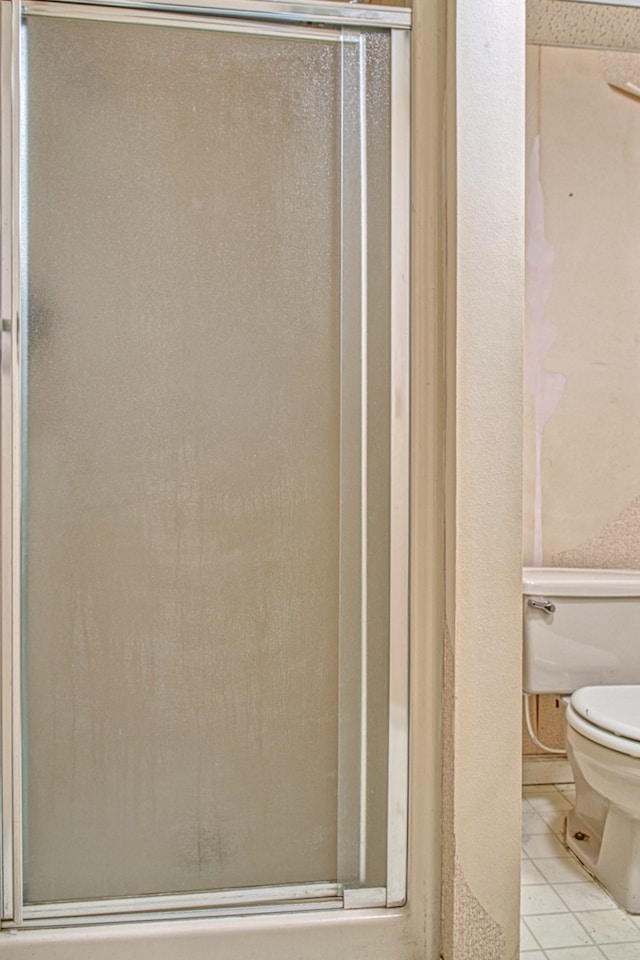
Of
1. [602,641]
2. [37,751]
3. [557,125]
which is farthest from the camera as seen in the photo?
[557,125]

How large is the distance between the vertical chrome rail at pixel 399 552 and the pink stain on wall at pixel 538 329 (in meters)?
0.83

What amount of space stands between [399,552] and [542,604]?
0.70m

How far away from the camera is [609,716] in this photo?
4.93ft

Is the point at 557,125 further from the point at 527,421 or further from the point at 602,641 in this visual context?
the point at 602,641

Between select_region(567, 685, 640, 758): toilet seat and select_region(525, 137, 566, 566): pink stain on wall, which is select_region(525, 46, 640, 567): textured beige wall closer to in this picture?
select_region(525, 137, 566, 566): pink stain on wall

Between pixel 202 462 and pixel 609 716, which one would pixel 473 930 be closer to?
pixel 609 716

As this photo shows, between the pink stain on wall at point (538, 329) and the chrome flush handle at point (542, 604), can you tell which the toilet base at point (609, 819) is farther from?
the pink stain on wall at point (538, 329)

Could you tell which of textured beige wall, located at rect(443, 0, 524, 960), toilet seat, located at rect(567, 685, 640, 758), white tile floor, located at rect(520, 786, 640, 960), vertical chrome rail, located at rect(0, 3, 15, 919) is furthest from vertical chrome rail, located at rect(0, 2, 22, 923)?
toilet seat, located at rect(567, 685, 640, 758)

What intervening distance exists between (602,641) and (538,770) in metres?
0.50

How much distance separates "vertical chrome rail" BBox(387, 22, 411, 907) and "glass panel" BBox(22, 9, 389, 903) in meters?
0.02

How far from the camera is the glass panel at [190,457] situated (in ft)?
3.93

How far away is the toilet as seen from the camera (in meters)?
1.55

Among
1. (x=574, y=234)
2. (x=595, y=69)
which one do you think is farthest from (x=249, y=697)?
(x=595, y=69)

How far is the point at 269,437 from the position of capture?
4.11 ft
